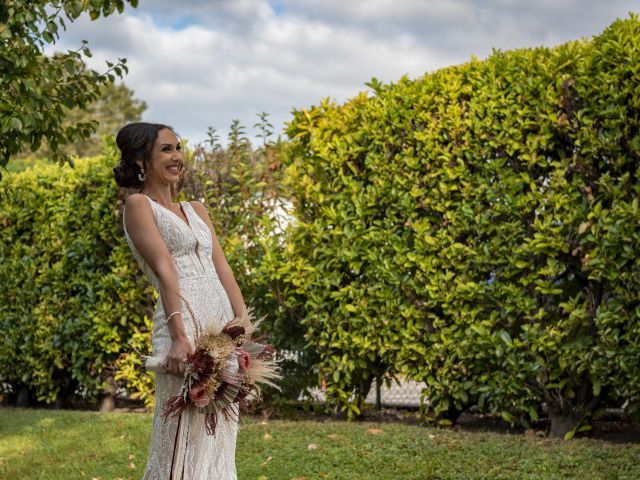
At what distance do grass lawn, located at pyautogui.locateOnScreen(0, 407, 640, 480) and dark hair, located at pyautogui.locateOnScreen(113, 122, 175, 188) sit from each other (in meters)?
3.11

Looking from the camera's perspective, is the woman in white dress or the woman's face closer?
the woman in white dress

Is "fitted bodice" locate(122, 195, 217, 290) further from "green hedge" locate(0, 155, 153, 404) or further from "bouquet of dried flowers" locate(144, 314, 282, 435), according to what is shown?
"green hedge" locate(0, 155, 153, 404)

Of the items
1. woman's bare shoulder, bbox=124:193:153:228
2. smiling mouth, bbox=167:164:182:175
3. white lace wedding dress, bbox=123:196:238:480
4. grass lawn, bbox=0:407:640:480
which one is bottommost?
grass lawn, bbox=0:407:640:480

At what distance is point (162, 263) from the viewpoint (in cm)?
384

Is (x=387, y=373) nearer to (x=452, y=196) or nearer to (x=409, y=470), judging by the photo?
(x=452, y=196)

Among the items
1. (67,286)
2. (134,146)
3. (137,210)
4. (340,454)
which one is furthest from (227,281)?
(67,286)

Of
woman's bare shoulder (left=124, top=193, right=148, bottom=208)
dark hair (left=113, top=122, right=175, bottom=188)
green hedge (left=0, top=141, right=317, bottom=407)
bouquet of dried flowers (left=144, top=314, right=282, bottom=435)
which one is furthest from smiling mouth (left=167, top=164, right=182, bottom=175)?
green hedge (left=0, top=141, right=317, bottom=407)

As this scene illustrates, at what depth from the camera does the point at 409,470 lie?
20.8 feet

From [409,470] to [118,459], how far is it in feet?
8.46

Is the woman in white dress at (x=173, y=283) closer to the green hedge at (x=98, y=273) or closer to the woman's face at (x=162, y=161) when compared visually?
the woman's face at (x=162, y=161)

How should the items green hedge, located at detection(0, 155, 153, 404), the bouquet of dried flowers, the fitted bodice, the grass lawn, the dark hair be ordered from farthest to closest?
green hedge, located at detection(0, 155, 153, 404) < the grass lawn < the dark hair < the fitted bodice < the bouquet of dried flowers

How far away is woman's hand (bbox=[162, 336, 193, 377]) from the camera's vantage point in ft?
12.2

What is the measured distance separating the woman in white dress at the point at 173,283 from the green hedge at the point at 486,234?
12.4 ft

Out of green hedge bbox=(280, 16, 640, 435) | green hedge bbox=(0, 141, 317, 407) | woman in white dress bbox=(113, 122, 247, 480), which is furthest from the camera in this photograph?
green hedge bbox=(0, 141, 317, 407)
